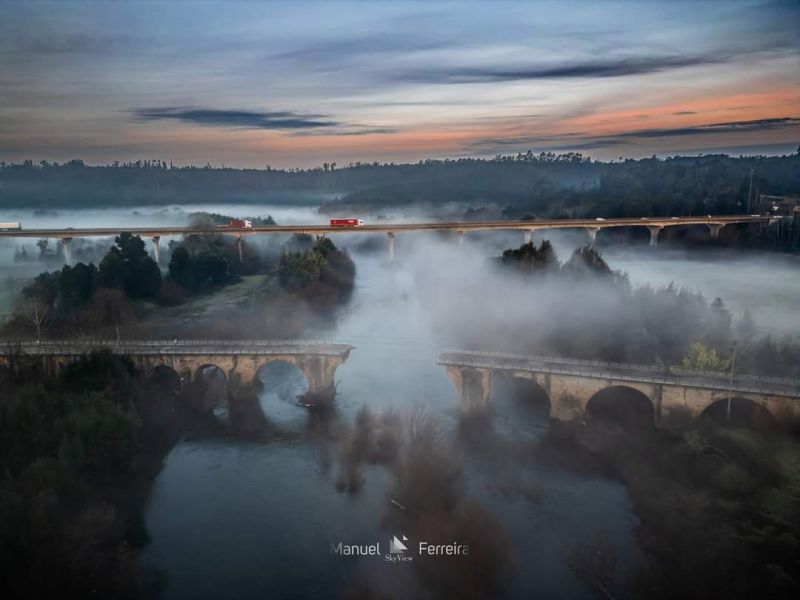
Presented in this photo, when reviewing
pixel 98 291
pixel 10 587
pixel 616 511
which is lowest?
pixel 616 511

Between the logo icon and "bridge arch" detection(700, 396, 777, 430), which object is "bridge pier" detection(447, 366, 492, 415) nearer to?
"bridge arch" detection(700, 396, 777, 430)

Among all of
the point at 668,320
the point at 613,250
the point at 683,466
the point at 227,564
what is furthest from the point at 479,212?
the point at 227,564

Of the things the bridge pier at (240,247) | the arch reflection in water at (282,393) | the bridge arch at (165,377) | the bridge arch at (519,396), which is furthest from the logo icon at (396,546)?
the bridge pier at (240,247)

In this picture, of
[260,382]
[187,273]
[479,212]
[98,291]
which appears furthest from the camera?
[479,212]

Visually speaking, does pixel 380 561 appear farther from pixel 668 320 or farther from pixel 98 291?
pixel 98 291

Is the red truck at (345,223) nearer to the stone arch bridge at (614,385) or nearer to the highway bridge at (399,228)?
the highway bridge at (399,228)

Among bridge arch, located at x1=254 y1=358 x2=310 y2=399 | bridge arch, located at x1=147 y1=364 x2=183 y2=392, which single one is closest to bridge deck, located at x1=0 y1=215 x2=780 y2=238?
bridge arch, located at x1=254 y1=358 x2=310 y2=399

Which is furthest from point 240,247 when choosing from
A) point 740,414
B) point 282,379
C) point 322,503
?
point 740,414
